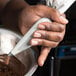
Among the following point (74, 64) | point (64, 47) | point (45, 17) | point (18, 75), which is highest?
point (45, 17)

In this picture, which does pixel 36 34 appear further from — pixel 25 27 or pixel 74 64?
pixel 74 64

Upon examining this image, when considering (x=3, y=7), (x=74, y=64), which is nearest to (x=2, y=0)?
(x=3, y=7)

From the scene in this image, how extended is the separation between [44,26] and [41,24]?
1.2 inches

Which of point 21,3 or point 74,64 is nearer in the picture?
point 21,3

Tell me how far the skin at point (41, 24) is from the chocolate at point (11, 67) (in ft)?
0.13

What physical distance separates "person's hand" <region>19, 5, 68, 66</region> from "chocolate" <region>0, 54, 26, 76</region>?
0.04m

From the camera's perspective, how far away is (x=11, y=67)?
511 millimetres

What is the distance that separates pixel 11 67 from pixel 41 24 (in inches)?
4.4

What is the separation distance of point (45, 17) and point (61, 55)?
0.55 m

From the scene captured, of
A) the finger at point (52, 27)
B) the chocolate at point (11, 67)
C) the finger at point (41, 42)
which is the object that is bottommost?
the chocolate at point (11, 67)

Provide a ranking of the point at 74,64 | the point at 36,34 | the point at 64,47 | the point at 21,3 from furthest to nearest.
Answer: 1. the point at 74,64
2. the point at 64,47
3. the point at 21,3
4. the point at 36,34

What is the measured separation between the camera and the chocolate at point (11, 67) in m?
0.50

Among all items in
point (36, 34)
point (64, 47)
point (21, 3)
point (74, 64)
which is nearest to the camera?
point (36, 34)

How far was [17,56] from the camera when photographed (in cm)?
50
